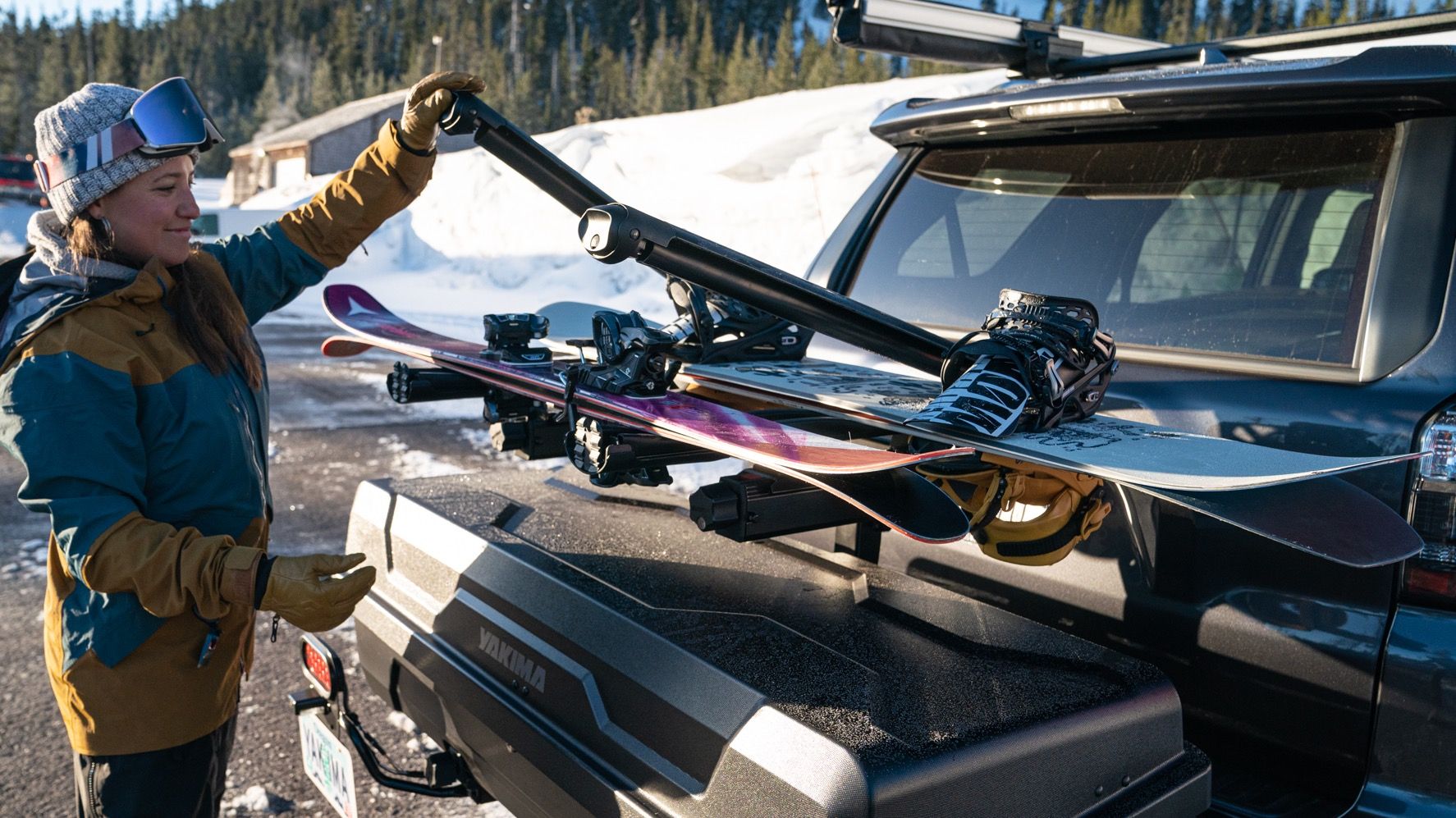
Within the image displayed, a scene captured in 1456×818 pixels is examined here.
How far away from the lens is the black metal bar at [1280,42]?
9.95ft

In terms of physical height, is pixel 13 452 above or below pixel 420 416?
above

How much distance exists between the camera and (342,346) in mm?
2938

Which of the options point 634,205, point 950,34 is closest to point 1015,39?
point 950,34

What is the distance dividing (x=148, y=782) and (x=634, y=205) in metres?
25.6

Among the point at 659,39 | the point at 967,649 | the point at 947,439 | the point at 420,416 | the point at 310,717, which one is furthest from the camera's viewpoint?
the point at 659,39

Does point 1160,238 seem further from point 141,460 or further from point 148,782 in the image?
point 148,782

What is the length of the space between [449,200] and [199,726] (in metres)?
29.3

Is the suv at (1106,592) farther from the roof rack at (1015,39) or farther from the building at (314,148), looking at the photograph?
the building at (314,148)

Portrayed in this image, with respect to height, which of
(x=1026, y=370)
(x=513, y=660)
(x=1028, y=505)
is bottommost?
(x=513, y=660)

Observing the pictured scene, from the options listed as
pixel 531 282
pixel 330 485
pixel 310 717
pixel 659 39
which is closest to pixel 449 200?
pixel 531 282

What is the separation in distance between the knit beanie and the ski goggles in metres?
0.01

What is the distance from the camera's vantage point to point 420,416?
8.76 m

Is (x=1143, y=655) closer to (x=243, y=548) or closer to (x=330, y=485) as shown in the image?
(x=243, y=548)

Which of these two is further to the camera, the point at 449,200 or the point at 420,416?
the point at 449,200
